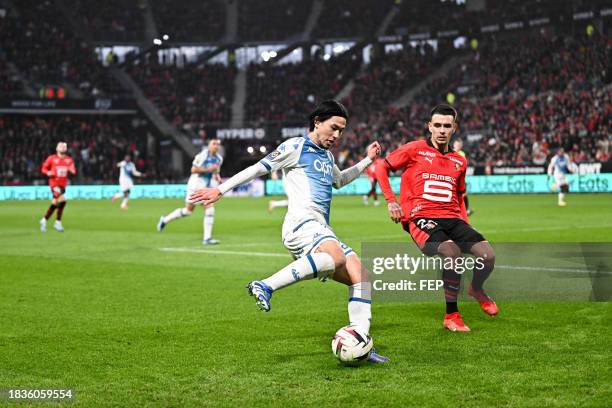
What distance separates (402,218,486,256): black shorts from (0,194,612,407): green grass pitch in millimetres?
813

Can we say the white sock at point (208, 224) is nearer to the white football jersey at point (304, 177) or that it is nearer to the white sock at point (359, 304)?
the white football jersey at point (304, 177)

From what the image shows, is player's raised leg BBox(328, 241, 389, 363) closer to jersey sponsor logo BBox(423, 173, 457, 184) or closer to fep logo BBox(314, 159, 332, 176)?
fep logo BBox(314, 159, 332, 176)

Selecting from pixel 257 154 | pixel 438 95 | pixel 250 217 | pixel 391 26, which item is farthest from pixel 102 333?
pixel 391 26

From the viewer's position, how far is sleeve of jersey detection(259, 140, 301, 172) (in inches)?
292

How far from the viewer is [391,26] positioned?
2559 inches

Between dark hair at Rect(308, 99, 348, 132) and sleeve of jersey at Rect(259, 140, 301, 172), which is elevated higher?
dark hair at Rect(308, 99, 348, 132)

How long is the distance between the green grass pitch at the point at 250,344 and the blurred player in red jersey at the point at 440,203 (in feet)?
1.87

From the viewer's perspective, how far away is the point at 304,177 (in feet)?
24.7

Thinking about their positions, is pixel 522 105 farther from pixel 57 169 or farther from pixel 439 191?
pixel 439 191

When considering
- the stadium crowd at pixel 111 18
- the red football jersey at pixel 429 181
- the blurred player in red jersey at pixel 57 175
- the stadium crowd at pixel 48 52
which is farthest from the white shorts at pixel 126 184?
the red football jersey at pixel 429 181

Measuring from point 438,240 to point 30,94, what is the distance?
51.5 meters

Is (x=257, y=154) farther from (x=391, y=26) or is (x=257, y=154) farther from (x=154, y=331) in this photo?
(x=154, y=331)

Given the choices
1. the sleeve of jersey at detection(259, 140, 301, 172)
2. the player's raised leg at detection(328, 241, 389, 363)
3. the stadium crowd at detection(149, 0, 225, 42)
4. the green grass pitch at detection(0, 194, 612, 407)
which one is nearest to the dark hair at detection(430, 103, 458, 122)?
the sleeve of jersey at detection(259, 140, 301, 172)

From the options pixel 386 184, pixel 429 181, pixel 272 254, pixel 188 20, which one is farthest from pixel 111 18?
pixel 429 181
